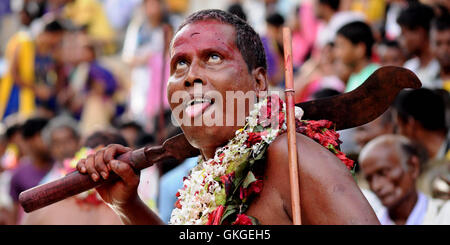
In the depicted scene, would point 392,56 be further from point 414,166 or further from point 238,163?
point 238,163

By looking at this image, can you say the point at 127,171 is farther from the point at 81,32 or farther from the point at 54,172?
the point at 81,32

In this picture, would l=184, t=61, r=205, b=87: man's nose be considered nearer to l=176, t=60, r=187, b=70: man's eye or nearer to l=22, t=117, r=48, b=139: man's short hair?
l=176, t=60, r=187, b=70: man's eye

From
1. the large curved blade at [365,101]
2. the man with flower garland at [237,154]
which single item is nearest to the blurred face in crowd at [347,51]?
the man with flower garland at [237,154]

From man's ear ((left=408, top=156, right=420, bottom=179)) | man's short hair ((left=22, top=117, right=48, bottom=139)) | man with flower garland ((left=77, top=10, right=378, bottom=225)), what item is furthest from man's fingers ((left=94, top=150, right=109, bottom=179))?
man's short hair ((left=22, top=117, right=48, bottom=139))

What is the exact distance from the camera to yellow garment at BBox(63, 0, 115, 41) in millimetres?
12680

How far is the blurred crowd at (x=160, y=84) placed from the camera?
21.2ft

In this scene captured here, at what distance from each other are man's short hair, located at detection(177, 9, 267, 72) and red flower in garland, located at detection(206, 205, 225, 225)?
0.68 meters

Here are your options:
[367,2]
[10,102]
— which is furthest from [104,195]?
[10,102]

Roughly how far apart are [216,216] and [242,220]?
0.54ft

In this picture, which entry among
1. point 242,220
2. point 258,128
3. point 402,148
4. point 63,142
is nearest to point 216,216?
point 242,220

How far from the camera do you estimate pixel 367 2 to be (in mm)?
10297

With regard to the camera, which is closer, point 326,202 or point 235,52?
point 326,202
